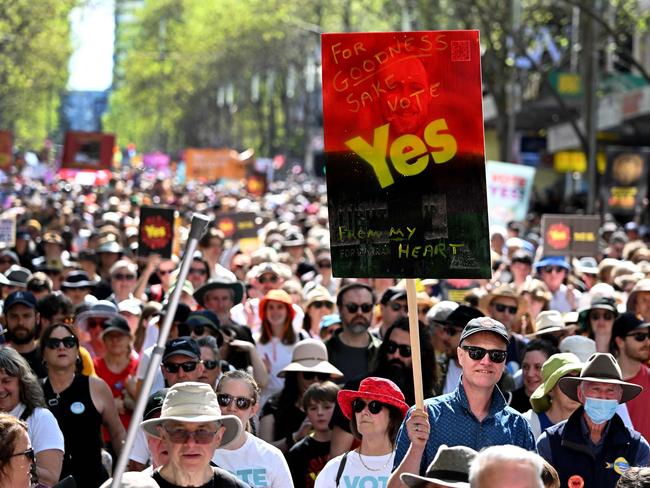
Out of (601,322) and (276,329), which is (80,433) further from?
(601,322)

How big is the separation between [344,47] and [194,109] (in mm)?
94005

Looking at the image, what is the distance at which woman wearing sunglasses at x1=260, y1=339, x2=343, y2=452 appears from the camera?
9.59 m

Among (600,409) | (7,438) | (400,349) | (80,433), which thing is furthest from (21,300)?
(600,409)

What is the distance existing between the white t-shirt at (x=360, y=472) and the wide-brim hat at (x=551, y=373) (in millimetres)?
1247

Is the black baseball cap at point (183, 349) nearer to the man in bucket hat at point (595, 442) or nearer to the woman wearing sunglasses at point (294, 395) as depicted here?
the woman wearing sunglasses at point (294, 395)

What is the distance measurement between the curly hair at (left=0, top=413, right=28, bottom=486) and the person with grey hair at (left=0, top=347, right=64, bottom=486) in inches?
45.9

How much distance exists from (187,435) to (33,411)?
1.83 m

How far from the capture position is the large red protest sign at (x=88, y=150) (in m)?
35.8

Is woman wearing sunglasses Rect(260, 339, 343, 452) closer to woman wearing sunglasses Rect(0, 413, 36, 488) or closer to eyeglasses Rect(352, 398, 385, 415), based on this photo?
eyeglasses Rect(352, 398, 385, 415)

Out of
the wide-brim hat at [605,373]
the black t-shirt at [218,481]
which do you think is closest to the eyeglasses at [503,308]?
the wide-brim hat at [605,373]

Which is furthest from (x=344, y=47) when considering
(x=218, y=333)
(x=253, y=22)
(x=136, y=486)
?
(x=253, y=22)

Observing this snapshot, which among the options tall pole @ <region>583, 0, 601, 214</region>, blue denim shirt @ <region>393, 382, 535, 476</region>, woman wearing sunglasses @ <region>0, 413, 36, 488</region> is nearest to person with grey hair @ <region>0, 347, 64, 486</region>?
woman wearing sunglasses @ <region>0, 413, 36, 488</region>

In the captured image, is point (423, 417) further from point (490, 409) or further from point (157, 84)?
point (157, 84)

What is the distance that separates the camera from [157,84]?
97.2 m
